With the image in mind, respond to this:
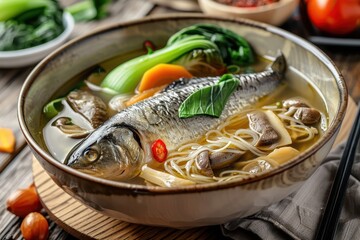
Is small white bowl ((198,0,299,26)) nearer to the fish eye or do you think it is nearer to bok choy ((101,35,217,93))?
bok choy ((101,35,217,93))

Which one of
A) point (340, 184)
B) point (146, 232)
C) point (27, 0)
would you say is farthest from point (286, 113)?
point (27, 0)

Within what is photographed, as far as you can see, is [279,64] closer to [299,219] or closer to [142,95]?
[142,95]

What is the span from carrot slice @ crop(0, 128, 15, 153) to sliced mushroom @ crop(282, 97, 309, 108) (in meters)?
1.37

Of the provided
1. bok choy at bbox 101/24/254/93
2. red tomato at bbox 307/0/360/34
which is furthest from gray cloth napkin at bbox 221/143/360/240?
red tomato at bbox 307/0/360/34

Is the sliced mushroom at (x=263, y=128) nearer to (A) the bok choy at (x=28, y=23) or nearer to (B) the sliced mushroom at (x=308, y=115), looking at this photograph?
(B) the sliced mushroom at (x=308, y=115)

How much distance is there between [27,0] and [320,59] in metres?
2.17

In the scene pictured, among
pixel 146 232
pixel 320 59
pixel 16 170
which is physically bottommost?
pixel 16 170

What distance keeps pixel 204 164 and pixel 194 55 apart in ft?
2.73

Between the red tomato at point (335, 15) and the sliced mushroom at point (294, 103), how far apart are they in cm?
105

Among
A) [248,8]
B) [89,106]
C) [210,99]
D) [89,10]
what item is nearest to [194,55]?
[210,99]

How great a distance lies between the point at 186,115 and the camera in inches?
85.4

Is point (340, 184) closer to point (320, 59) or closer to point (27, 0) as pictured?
point (320, 59)

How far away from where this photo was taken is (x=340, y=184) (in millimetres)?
2152

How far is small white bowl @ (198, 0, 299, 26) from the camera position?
3352 mm
